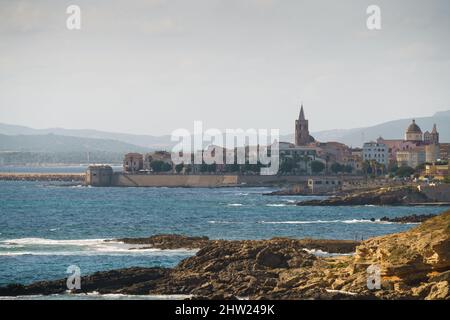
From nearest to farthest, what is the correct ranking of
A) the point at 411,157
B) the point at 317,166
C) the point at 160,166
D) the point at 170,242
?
the point at 170,242
the point at 317,166
the point at 160,166
the point at 411,157

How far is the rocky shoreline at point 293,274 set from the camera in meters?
38.5

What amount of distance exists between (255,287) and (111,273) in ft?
24.1

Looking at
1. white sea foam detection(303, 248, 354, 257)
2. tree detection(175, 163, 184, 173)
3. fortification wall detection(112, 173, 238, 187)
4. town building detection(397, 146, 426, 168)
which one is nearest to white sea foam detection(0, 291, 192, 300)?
white sea foam detection(303, 248, 354, 257)

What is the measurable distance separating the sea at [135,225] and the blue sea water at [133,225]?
1.9 inches

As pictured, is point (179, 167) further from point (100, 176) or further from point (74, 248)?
point (74, 248)

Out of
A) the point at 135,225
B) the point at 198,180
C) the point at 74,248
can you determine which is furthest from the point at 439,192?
the point at 198,180

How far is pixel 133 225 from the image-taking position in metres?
81.9

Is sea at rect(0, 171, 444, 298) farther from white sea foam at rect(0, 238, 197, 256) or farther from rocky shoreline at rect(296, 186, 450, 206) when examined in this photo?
rocky shoreline at rect(296, 186, 450, 206)

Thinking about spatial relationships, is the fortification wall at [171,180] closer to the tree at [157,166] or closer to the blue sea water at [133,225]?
the tree at [157,166]

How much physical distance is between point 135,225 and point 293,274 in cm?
4021

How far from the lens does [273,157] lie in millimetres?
184750

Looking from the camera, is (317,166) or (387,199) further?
(317,166)

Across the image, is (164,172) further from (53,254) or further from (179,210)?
(53,254)

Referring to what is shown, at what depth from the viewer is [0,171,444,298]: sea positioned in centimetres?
5400
